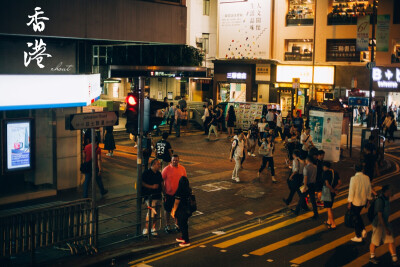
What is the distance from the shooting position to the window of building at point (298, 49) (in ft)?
131

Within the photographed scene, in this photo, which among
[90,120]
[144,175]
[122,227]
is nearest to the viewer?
[90,120]

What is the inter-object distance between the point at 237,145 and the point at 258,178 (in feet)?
5.25

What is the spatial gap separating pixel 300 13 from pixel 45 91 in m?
30.8

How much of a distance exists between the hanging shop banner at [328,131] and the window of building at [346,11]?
62.4 feet

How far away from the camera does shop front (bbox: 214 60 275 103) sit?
134 ft

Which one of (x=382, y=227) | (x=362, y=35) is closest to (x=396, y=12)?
(x=362, y=35)

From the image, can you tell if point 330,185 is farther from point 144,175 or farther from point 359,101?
point 359,101

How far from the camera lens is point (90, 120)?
981 centimetres

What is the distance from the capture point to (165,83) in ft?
142

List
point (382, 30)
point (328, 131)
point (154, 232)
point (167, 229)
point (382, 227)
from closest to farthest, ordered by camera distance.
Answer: point (382, 227) < point (154, 232) < point (167, 229) < point (328, 131) < point (382, 30)

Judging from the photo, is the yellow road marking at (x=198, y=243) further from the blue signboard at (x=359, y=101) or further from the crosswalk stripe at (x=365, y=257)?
the blue signboard at (x=359, y=101)

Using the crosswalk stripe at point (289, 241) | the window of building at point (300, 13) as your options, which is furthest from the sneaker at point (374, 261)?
the window of building at point (300, 13)

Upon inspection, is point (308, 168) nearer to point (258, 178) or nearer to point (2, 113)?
point (258, 178)

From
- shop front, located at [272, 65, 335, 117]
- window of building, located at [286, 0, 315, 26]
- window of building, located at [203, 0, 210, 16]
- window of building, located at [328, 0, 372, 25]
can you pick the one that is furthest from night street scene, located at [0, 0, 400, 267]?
window of building, located at [203, 0, 210, 16]
